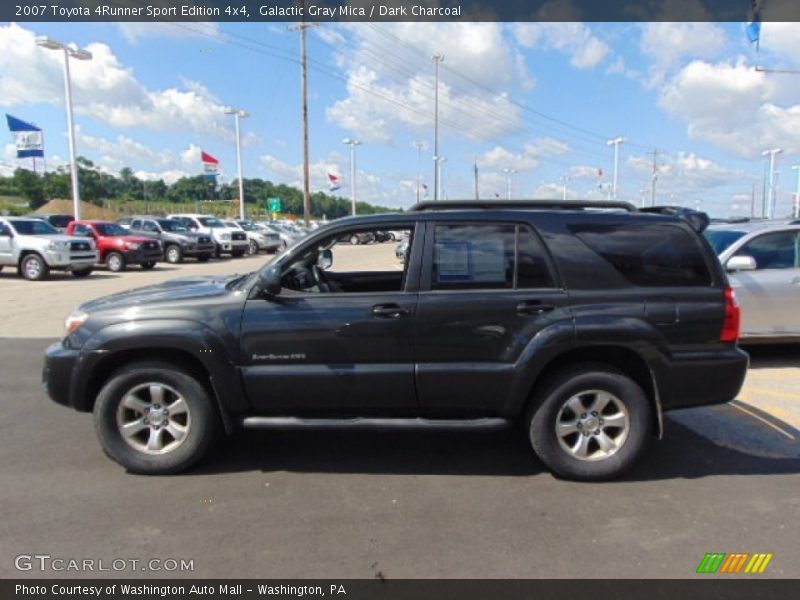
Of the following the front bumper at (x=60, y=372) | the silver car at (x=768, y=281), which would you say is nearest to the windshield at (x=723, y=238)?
the silver car at (x=768, y=281)

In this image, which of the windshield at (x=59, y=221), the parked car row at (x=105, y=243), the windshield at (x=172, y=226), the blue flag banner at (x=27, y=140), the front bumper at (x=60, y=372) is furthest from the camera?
the blue flag banner at (x=27, y=140)

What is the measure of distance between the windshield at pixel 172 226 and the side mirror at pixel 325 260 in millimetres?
20487

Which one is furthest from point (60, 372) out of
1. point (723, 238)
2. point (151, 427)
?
point (723, 238)

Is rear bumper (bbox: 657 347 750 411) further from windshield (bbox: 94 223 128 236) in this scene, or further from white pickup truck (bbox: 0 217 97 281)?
windshield (bbox: 94 223 128 236)

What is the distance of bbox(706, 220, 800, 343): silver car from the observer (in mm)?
6648

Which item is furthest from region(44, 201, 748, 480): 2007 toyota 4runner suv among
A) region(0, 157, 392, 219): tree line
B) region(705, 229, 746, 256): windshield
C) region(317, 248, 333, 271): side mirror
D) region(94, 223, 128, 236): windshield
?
region(0, 157, 392, 219): tree line

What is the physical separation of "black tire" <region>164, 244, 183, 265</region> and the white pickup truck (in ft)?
18.9

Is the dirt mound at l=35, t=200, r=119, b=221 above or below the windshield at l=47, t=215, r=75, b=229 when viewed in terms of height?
above

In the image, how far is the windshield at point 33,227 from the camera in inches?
658

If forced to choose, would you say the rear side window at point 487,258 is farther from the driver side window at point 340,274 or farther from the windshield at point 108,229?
the windshield at point 108,229

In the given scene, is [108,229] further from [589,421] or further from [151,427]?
[589,421]

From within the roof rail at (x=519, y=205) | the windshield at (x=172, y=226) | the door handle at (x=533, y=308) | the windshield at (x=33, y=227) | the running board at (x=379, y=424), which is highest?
the windshield at (x=172, y=226)
